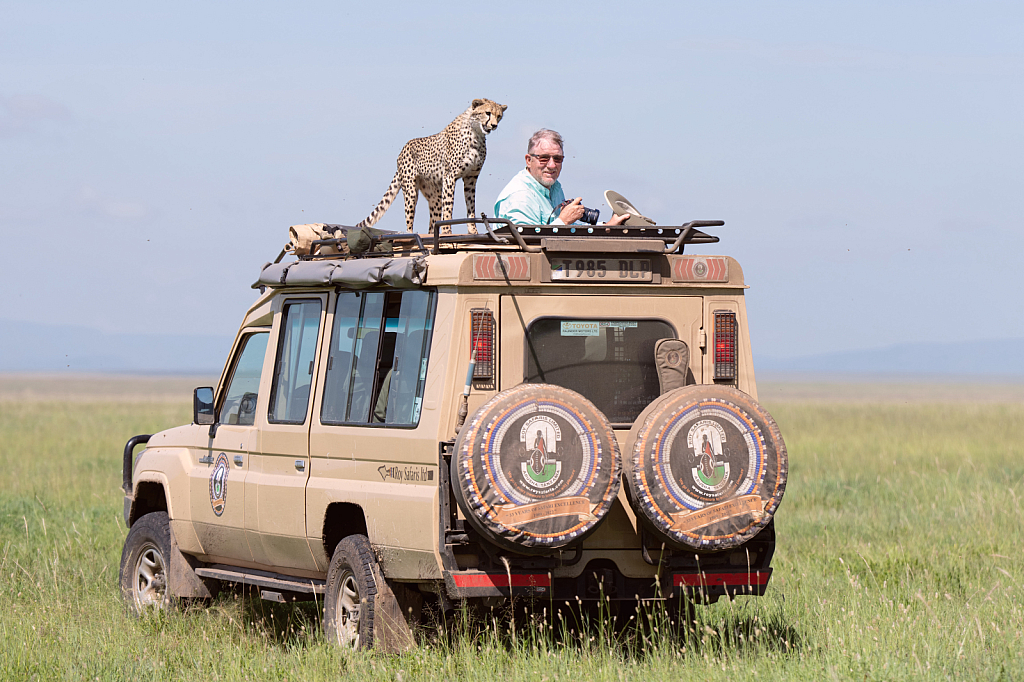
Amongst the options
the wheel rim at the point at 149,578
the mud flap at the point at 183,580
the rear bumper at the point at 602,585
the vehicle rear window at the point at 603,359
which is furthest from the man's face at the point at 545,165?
the wheel rim at the point at 149,578


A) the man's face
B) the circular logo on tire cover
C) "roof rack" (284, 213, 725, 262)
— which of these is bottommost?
the circular logo on tire cover

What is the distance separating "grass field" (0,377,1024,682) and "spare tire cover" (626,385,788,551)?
0.69 meters

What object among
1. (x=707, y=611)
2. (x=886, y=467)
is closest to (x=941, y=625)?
(x=707, y=611)

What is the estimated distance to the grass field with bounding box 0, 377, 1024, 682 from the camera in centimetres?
740

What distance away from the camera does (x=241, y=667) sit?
26.5 ft

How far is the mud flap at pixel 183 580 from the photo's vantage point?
9.81m

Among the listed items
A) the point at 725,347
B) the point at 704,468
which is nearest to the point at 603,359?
the point at 725,347

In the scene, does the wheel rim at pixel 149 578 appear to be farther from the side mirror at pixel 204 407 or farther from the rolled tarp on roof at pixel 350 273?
the rolled tarp on roof at pixel 350 273

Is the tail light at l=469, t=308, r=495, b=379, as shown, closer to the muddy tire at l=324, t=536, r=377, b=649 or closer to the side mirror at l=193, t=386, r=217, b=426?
the muddy tire at l=324, t=536, r=377, b=649

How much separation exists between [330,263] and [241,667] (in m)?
2.25

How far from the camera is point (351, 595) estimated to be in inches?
315

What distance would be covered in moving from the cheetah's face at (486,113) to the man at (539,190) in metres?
1.55

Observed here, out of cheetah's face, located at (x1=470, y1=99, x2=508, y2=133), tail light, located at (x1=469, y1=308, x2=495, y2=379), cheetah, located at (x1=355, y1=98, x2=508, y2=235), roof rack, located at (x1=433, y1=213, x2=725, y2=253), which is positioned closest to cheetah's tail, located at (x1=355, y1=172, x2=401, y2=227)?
cheetah, located at (x1=355, y1=98, x2=508, y2=235)

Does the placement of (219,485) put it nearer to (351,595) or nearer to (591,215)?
(351,595)
